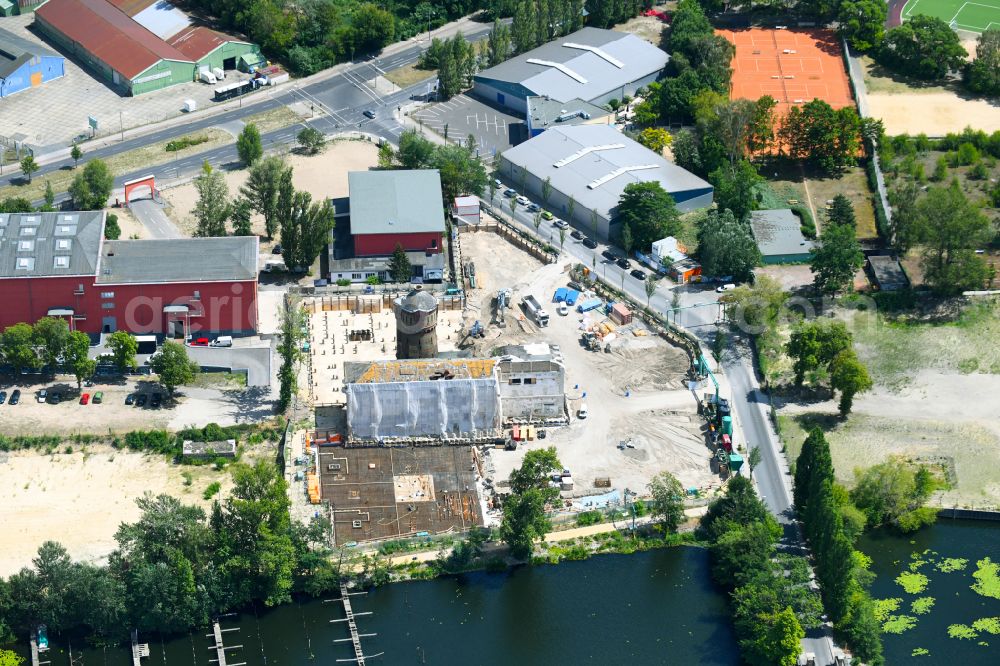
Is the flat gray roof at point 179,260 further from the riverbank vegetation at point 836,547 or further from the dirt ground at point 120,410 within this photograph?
the riverbank vegetation at point 836,547

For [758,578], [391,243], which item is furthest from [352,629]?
[391,243]

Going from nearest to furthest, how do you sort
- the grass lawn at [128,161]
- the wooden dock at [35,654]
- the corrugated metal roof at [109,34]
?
the wooden dock at [35,654] < the grass lawn at [128,161] < the corrugated metal roof at [109,34]

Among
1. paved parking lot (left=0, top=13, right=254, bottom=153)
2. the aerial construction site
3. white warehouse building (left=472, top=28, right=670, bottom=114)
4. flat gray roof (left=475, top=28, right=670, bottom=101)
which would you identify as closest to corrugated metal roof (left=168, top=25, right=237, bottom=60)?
paved parking lot (left=0, top=13, right=254, bottom=153)

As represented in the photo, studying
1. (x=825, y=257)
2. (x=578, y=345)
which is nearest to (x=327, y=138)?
(x=578, y=345)

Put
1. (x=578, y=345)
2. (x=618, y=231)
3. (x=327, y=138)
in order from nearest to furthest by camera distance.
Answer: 1. (x=578, y=345)
2. (x=618, y=231)
3. (x=327, y=138)

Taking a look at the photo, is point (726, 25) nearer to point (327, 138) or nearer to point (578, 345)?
point (327, 138)

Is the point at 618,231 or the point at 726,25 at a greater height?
the point at 726,25

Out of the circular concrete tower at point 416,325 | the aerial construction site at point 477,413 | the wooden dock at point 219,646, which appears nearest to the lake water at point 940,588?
the aerial construction site at point 477,413
